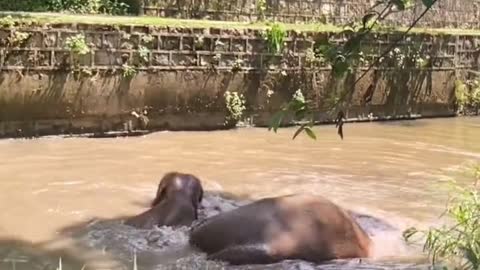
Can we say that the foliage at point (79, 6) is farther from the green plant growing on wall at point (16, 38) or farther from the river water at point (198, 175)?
the river water at point (198, 175)

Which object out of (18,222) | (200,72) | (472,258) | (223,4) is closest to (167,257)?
(18,222)

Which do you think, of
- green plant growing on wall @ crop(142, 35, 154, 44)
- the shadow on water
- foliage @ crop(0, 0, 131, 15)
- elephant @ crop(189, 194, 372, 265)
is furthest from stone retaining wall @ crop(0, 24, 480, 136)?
elephant @ crop(189, 194, 372, 265)

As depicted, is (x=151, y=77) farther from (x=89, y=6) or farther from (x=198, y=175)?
(x=89, y=6)

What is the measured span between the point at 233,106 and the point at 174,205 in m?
6.20

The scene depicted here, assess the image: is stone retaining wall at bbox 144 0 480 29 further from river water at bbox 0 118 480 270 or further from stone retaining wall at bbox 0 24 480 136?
river water at bbox 0 118 480 270

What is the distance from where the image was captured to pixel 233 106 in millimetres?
12039

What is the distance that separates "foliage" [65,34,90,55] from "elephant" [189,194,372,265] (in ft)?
19.0

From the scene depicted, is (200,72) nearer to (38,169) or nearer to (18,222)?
(38,169)

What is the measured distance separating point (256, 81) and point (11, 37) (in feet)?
12.9

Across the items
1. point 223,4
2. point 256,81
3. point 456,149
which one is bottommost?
point 456,149

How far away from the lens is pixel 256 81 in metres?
12.3

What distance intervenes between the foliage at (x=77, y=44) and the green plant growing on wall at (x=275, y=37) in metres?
3.14

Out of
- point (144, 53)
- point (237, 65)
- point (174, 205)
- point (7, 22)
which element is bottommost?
point (174, 205)

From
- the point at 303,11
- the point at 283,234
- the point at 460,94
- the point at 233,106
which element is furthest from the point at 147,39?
the point at 460,94
